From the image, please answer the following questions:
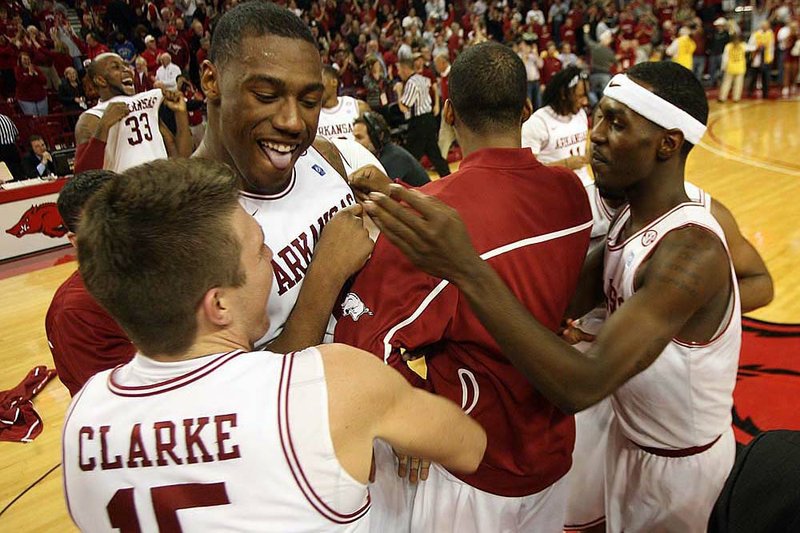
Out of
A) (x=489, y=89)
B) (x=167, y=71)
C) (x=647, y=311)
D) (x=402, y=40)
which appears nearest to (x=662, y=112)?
(x=489, y=89)

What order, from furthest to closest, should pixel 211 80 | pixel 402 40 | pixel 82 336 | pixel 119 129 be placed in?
1. pixel 402 40
2. pixel 119 129
3. pixel 82 336
4. pixel 211 80

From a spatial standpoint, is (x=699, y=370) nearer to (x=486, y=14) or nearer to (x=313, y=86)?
(x=313, y=86)

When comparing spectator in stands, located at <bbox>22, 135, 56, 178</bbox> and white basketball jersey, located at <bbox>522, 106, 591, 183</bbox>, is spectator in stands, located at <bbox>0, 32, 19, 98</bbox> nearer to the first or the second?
spectator in stands, located at <bbox>22, 135, 56, 178</bbox>

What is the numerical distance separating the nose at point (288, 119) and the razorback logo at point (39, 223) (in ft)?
24.1

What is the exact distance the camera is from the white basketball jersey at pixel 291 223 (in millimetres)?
1762

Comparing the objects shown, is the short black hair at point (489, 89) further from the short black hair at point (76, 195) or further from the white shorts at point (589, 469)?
the short black hair at point (76, 195)

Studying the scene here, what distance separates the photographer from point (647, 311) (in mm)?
1583

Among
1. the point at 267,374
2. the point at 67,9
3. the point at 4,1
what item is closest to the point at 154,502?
the point at 267,374

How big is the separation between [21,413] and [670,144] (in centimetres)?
445

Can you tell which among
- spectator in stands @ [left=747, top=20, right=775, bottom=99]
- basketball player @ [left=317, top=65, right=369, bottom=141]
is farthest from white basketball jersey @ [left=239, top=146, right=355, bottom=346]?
spectator in stands @ [left=747, top=20, right=775, bottom=99]

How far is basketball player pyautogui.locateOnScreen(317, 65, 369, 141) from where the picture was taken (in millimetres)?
5988

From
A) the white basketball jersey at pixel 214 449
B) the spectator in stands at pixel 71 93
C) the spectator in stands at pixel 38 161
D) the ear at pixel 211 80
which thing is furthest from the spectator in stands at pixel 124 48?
the white basketball jersey at pixel 214 449

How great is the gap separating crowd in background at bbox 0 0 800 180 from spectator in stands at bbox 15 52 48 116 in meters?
0.02

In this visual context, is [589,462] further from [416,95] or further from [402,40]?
[402,40]
